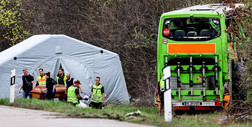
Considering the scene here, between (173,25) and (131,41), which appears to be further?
(131,41)

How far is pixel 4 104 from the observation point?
1688 cm

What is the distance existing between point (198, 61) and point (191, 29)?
1.17 m

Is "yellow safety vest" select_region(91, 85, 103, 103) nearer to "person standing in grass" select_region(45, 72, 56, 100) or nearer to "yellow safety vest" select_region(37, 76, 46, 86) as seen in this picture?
"person standing in grass" select_region(45, 72, 56, 100)

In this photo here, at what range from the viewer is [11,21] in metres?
36.0

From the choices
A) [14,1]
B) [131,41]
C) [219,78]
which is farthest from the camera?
[14,1]

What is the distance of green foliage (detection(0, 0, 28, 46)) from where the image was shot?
3581 cm

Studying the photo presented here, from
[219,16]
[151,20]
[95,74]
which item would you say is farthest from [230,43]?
[151,20]

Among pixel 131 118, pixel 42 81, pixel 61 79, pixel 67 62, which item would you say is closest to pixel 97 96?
pixel 61 79

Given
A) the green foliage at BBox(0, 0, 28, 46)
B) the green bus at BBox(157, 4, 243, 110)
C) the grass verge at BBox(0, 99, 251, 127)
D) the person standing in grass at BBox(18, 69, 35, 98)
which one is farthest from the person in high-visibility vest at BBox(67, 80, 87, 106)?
the green foliage at BBox(0, 0, 28, 46)

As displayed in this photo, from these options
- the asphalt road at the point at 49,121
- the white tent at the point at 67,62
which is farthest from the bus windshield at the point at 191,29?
the white tent at the point at 67,62

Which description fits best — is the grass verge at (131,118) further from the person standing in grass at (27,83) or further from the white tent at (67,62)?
the white tent at (67,62)

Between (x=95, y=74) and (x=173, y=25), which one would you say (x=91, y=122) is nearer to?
(x=173, y=25)

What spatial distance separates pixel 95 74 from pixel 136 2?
5.77 m

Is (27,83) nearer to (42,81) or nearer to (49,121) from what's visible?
(42,81)
